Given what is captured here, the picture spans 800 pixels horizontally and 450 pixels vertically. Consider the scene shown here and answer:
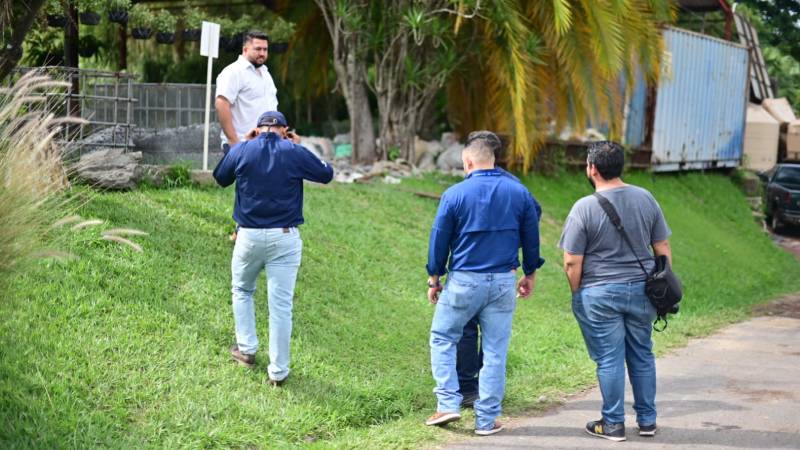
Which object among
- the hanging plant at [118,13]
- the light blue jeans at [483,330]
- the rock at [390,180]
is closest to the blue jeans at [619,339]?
the light blue jeans at [483,330]

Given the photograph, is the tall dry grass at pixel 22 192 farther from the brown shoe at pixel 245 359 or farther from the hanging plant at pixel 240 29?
the hanging plant at pixel 240 29

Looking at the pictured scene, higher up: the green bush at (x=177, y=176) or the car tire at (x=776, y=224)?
the green bush at (x=177, y=176)

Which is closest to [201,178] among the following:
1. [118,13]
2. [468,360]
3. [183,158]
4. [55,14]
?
[183,158]

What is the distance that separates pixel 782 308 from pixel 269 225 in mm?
9026

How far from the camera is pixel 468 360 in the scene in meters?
7.32

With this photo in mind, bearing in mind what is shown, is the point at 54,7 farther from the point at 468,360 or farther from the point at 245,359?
the point at 468,360

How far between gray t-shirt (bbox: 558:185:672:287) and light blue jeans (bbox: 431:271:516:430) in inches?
18.7

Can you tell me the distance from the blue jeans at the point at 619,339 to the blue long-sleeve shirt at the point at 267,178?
6.38ft

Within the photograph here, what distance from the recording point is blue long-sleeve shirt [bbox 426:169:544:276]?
6.54 m

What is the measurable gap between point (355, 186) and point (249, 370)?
6.80 metres

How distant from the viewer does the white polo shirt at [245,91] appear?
27.3ft

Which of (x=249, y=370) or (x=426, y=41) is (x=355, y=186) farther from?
(x=249, y=370)

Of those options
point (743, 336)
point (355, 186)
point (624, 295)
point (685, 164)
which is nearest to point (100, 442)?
point (624, 295)

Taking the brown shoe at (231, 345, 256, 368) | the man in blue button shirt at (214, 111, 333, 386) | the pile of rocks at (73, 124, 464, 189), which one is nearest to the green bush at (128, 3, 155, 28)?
the pile of rocks at (73, 124, 464, 189)
